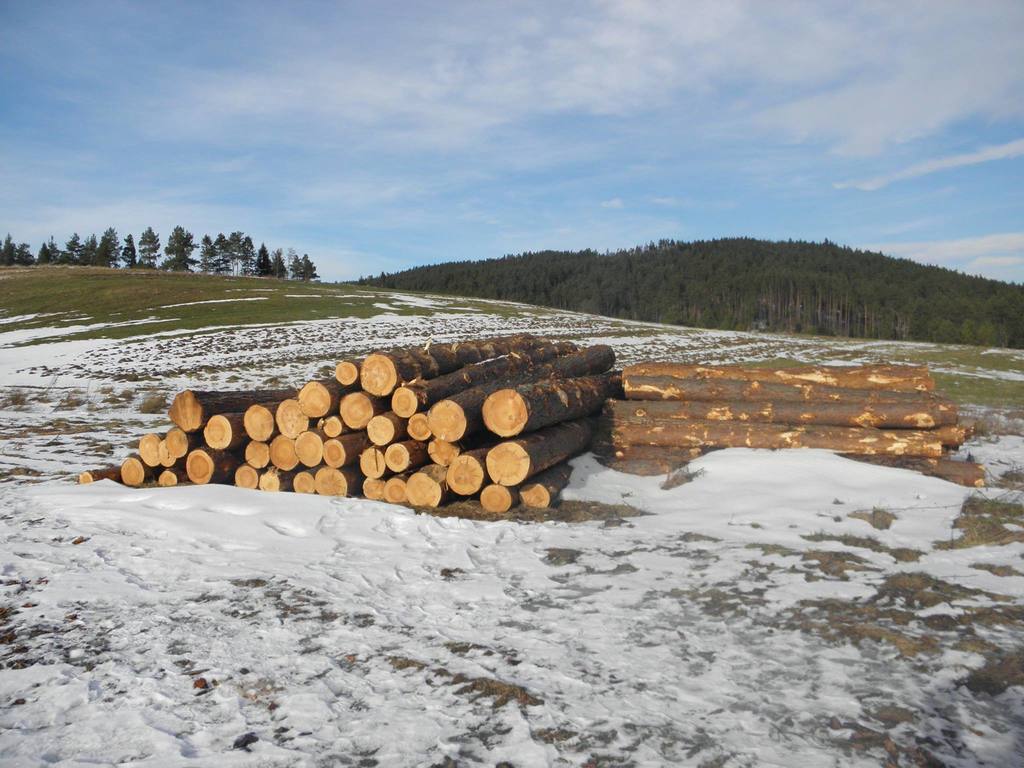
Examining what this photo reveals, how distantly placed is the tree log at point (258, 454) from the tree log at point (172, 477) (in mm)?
1019

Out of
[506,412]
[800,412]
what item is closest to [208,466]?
[506,412]

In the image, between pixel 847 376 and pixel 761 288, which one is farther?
pixel 761 288

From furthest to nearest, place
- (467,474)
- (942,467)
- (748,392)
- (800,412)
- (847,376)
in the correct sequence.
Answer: (847,376)
(748,392)
(800,412)
(942,467)
(467,474)

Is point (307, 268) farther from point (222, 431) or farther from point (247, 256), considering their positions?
point (222, 431)

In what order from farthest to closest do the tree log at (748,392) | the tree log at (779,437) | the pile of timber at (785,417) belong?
1. the tree log at (748,392)
2. the pile of timber at (785,417)
3. the tree log at (779,437)

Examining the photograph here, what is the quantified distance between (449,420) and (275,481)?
248cm

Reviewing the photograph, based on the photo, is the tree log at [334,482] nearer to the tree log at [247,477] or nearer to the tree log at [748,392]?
the tree log at [247,477]

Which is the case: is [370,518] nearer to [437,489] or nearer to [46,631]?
[437,489]

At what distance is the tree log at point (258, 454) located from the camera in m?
8.67

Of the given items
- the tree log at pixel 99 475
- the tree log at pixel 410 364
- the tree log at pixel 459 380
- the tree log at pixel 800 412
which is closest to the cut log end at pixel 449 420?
the tree log at pixel 459 380

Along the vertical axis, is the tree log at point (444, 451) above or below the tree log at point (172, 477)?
above

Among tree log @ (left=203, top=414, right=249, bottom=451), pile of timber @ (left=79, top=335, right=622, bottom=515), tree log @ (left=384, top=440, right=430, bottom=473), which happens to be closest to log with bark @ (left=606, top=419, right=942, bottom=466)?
pile of timber @ (left=79, top=335, right=622, bottom=515)

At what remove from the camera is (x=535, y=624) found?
478 cm

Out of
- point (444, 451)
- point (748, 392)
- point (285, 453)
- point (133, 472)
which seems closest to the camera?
point (444, 451)
